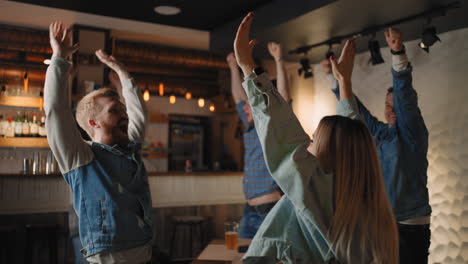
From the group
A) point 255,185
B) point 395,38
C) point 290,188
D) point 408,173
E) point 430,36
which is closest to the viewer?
point 290,188

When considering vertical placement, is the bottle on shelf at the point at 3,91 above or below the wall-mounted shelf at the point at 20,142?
above

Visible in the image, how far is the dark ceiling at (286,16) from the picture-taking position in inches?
117

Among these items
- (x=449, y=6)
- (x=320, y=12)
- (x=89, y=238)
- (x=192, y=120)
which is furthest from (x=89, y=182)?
(x=192, y=120)

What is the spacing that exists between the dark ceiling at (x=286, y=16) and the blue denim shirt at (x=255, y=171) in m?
0.91

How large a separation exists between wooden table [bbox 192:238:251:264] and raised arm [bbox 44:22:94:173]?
0.81 meters

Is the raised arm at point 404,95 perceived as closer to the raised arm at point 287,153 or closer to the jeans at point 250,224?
the jeans at point 250,224

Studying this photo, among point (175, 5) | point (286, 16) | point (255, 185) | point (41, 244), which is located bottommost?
point (41, 244)

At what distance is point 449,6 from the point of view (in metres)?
2.82

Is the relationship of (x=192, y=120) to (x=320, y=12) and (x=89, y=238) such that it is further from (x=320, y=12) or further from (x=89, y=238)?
(x=89, y=238)

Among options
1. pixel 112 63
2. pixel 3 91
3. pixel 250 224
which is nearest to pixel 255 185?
pixel 250 224

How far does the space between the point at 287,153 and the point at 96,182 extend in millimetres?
861

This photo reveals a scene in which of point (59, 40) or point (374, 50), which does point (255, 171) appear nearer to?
point (374, 50)

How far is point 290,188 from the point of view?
3.41 feet

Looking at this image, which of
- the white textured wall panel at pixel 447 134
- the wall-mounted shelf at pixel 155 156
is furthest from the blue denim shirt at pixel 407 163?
the wall-mounted shelf at pixel 155 156
